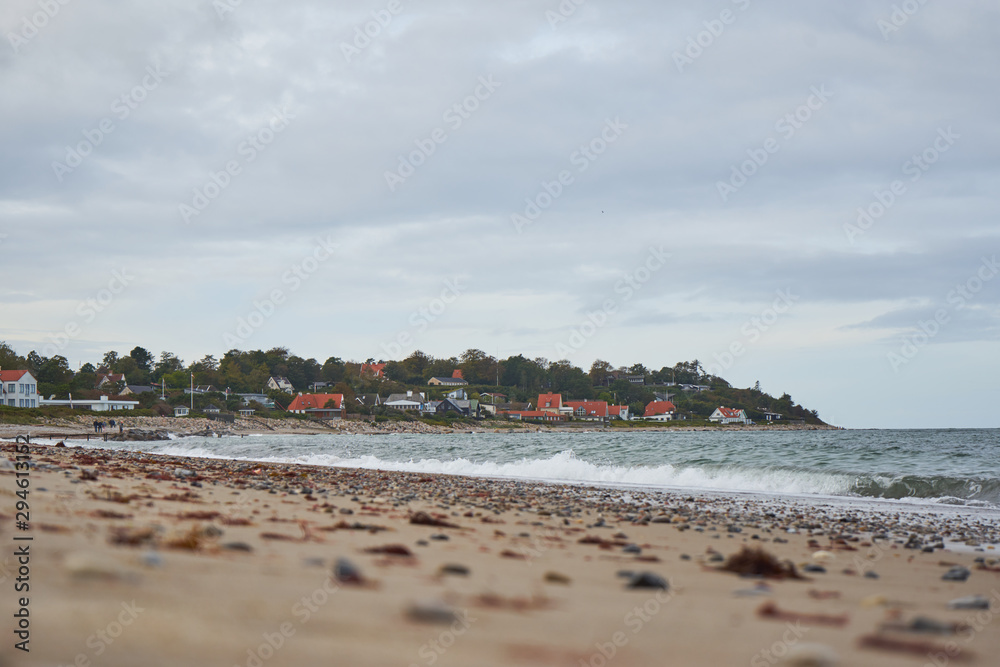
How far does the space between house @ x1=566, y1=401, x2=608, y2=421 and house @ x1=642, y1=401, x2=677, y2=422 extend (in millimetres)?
10194

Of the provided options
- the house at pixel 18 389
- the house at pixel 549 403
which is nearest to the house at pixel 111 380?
the house at pixel 18 389

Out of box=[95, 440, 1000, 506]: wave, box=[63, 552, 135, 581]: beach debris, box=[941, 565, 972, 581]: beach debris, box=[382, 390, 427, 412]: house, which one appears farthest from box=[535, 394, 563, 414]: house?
box=[63, 552, 135, 581]: beach debris

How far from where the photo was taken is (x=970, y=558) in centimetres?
702

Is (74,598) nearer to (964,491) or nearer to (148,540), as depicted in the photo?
(148,540)

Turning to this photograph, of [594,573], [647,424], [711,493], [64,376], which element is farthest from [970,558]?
[647,424]

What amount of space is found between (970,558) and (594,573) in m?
4.44

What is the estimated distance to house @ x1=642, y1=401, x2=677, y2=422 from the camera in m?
132

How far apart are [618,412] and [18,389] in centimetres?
9374

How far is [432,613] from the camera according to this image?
3.21 m

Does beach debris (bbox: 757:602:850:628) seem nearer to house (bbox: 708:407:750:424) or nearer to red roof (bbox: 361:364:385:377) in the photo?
house (bbox: 708:407:750:424)

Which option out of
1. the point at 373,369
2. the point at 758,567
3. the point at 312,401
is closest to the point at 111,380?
the point at 312,401

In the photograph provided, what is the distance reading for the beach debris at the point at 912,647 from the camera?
11.1ft

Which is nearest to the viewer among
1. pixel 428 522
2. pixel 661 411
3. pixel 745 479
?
pixel 428 522

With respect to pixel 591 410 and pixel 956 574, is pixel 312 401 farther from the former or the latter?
pixel 956 574
